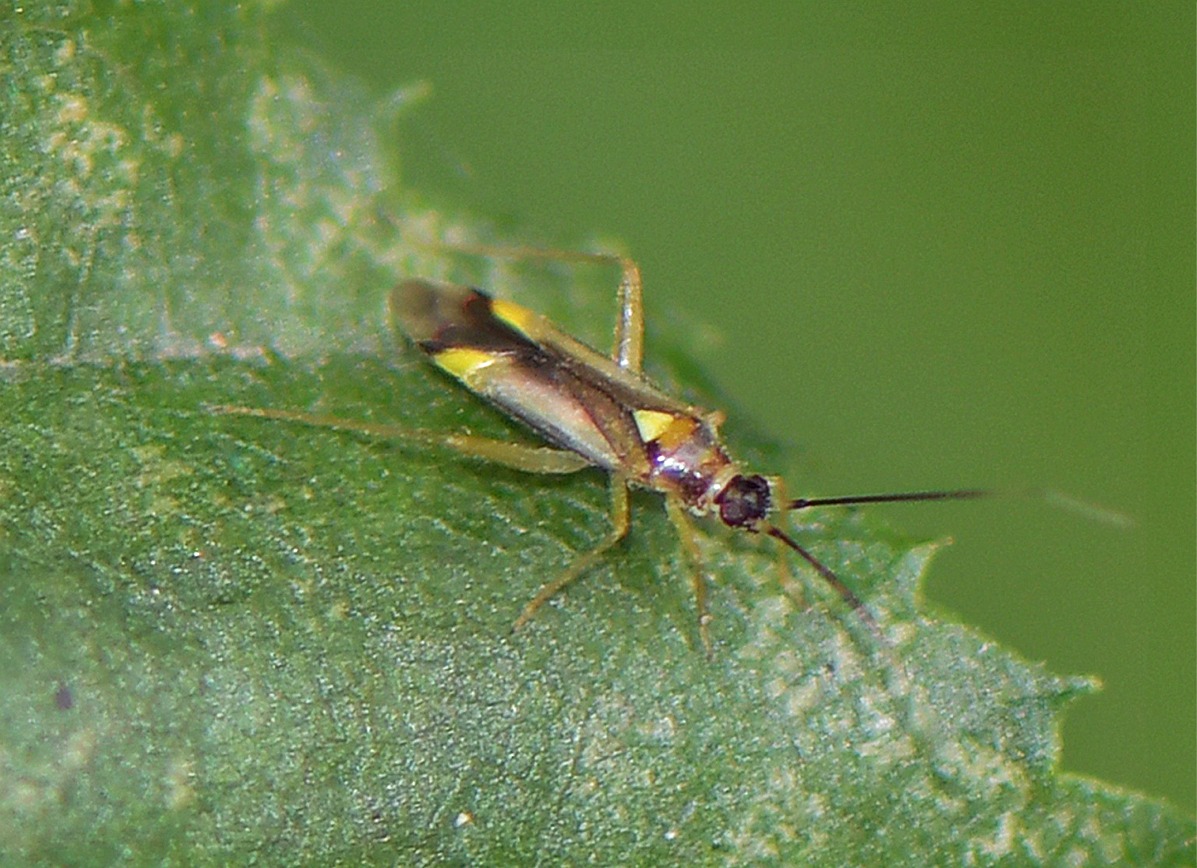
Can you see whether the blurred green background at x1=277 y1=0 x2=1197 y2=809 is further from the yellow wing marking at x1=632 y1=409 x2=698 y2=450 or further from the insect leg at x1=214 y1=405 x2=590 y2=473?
the insect leg at x1=214 y1=405 x2=590 y2=473

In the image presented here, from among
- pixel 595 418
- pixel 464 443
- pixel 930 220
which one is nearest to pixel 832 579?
pixel 595 418

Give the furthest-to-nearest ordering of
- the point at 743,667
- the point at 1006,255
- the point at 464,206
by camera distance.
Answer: the point at 1006,255
the point at 464,206
the point at 743,667

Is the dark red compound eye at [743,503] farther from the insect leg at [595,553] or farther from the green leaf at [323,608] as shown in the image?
the insect leg at [595,553]

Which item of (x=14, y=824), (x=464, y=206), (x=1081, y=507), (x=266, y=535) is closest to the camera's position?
(x=14, y=824)

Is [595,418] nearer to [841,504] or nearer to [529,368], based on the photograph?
[529,368]

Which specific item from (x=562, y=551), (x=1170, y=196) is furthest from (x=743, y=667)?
(x=1170, y=196)

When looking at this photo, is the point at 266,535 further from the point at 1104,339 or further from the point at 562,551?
the point at 1104,339

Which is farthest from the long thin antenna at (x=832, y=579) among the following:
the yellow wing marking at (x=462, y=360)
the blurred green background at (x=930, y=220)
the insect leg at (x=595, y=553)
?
the blurred green background at (x=930, y=220)
